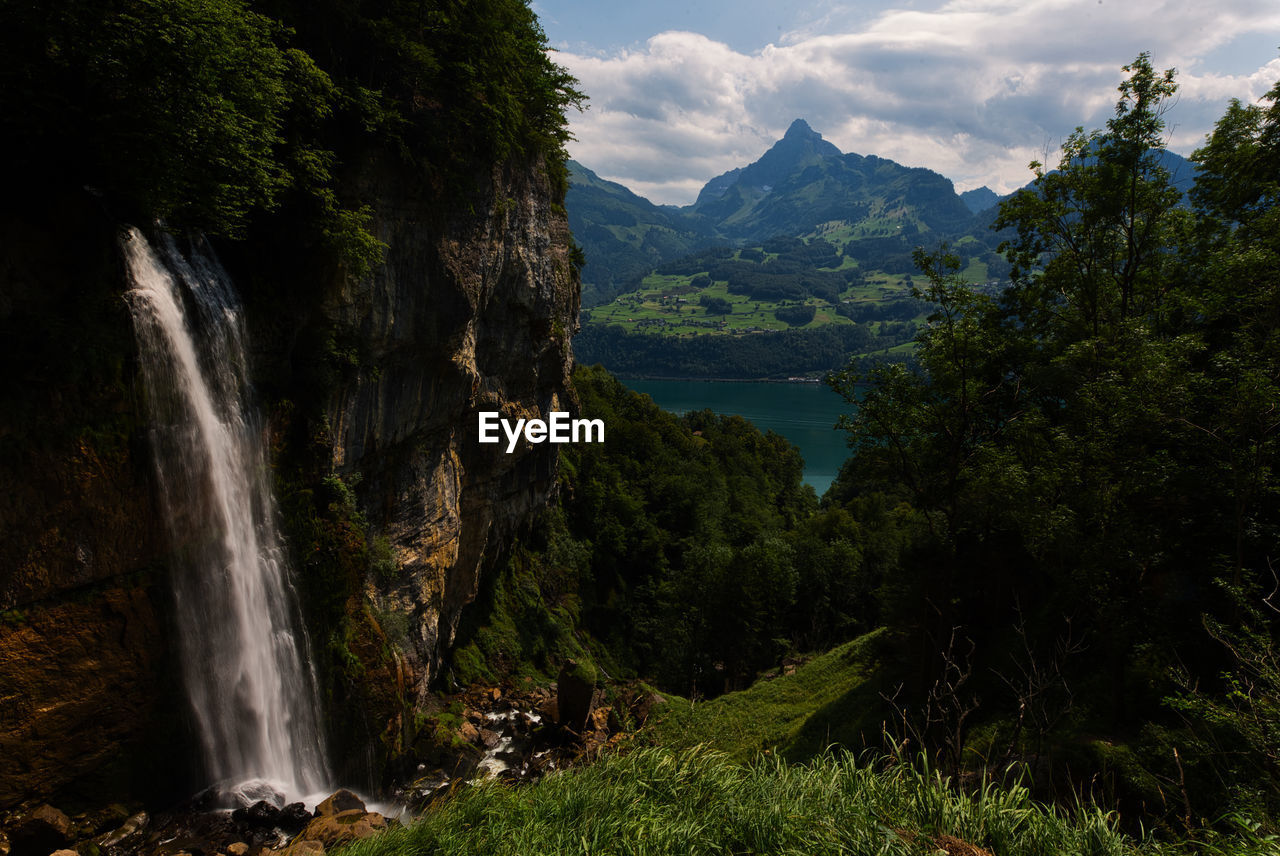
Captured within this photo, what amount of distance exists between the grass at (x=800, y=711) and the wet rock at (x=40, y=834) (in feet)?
39.0

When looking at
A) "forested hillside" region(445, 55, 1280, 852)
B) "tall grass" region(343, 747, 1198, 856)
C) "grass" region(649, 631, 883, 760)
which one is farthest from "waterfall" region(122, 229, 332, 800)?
"grass" region(649, 631, 883, 760)

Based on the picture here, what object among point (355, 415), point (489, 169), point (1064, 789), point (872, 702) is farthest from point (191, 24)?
point (872, 702)

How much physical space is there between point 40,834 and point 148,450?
6.34 metres

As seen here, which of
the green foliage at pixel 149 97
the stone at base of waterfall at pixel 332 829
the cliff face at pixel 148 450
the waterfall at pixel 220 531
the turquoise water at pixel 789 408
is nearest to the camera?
the green foliage at pixel 149 97

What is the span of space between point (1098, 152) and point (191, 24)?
70.2 ft

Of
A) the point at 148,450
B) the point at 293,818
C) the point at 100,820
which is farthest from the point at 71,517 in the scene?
the point at 293,818

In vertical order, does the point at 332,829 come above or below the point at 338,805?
above

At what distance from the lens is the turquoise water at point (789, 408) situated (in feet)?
368

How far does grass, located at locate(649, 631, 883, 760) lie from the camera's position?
59.4ft

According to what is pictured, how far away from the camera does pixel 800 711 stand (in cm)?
2184

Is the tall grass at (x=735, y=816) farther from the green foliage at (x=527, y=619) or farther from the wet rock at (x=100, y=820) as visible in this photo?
the green foliage at (x=527, y=619)

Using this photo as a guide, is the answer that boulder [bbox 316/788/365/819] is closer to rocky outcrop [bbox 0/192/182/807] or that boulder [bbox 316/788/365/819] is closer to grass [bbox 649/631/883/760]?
rocky outcrop [bbox 0/192/182/807]

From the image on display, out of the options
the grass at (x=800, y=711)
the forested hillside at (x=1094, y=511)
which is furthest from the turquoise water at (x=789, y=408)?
the forested hillside at (x=1094, y=511)

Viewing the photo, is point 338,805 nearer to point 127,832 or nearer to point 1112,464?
point 127,832
